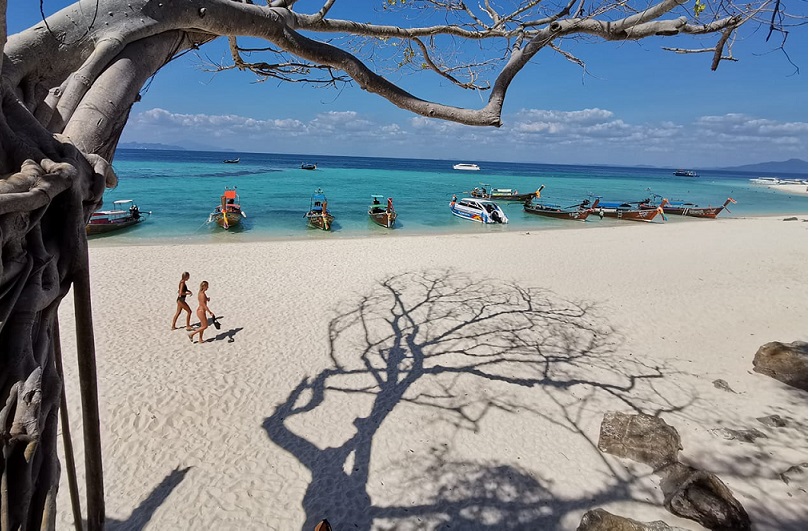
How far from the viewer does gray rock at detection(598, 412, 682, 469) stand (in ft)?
16.6

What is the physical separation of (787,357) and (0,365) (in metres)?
9.33

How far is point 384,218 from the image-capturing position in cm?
2503

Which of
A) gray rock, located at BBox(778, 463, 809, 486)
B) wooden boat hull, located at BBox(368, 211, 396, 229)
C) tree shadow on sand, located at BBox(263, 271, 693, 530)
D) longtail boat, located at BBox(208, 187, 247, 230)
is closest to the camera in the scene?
tree shadow on sand, located at BBox(263, 271, 693, 530)

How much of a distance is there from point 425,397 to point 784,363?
19.2ft

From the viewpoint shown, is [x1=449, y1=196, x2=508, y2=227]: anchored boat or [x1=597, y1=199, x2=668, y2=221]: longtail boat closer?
[x1=449, y1=196, x2=508, y2=227]: anchored boat

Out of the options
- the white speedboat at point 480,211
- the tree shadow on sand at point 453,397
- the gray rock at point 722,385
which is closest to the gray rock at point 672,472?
the tree shadow on sand at point 453,397

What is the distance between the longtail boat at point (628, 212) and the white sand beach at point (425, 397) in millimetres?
17899

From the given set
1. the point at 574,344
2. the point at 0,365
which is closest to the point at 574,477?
the point at 574,344

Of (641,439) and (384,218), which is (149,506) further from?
(384,218)

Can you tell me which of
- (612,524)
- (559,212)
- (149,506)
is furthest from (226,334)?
(559,212)

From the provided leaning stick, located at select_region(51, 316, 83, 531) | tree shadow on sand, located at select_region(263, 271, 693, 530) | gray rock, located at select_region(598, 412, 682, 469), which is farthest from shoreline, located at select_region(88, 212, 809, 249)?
leaning stick, located at select_region(51, 316, 83, 531)

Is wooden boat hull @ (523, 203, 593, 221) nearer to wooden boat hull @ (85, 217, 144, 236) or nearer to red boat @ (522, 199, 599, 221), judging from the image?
red boat @ (522, 199, 599, 221)

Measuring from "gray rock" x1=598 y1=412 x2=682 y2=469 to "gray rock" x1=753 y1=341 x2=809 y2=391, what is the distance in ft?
9.64

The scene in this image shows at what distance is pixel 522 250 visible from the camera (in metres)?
17.0
